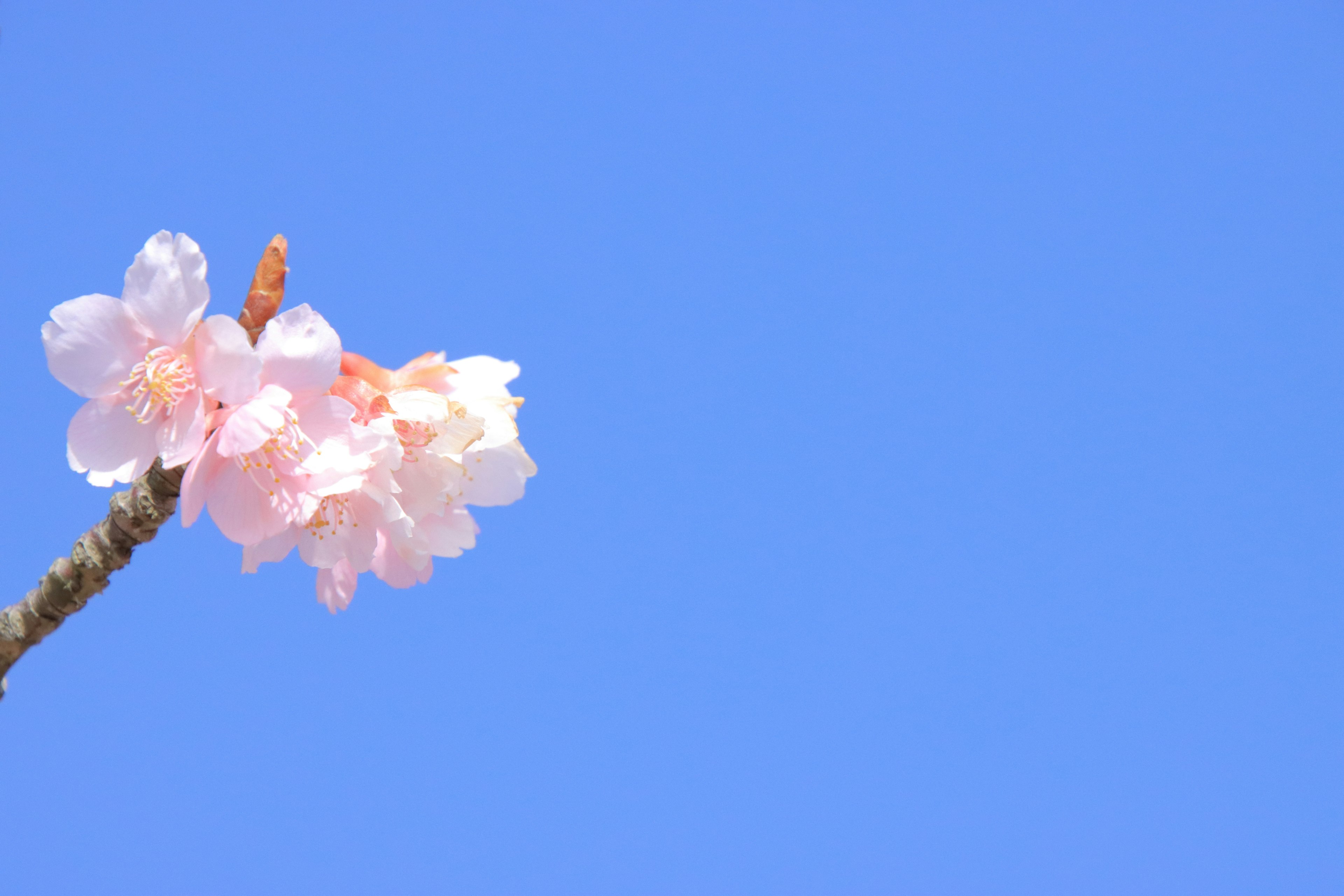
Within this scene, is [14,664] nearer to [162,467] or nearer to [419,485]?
[162,467]

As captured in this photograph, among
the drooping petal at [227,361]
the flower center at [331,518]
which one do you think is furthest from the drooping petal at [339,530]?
the drooping petal at [227,361]

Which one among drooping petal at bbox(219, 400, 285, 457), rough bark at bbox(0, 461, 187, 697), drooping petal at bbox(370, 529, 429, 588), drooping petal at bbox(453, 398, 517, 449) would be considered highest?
drooping petal at bbox(453, 398, 517, 449)

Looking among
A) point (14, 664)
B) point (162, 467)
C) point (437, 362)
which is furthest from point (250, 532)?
point (14, 664)

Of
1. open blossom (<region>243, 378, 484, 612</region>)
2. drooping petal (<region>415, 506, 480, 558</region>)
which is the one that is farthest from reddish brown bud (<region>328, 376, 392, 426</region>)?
drooping petal (<region>415, 506, 480, 558</region>)

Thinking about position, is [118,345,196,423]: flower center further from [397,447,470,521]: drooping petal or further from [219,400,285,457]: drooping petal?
[397,447,470,521]: drooping petal

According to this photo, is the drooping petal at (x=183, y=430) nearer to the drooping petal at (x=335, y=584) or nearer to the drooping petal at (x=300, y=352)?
the drooping petal at (x=300, y=352)

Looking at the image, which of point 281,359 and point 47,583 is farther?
point 47,583
